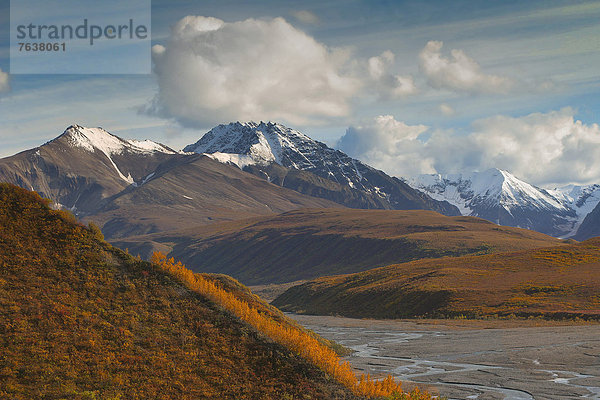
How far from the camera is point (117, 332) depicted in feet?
67.7

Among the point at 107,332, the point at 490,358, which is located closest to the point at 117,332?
the point at 107,332

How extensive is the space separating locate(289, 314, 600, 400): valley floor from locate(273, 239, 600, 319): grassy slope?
12.3 metres

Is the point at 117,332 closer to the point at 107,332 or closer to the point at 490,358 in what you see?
the point at 107,332

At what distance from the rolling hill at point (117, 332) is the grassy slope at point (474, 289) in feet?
193

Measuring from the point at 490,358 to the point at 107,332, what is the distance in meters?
30.4

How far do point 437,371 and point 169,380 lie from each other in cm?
2314

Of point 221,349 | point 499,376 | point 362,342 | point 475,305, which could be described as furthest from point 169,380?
point 475,305

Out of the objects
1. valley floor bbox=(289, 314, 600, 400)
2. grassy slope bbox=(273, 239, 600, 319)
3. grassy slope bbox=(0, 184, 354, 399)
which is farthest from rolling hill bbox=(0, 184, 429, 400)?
grassy slope bbox=(273, 239, 600, 319)

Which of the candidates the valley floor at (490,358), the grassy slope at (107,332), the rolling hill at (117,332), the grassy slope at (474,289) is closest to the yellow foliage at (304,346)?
the rolling hill at (117,332)

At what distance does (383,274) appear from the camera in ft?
427

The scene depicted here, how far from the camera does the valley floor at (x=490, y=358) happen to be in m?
31.3

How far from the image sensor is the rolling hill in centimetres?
1825

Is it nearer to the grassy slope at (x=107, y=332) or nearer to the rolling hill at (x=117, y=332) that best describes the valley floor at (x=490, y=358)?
the rolling hill at (x=117, y=332)

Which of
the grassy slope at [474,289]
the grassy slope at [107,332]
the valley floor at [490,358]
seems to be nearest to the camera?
the grassy slope at [107,332]
